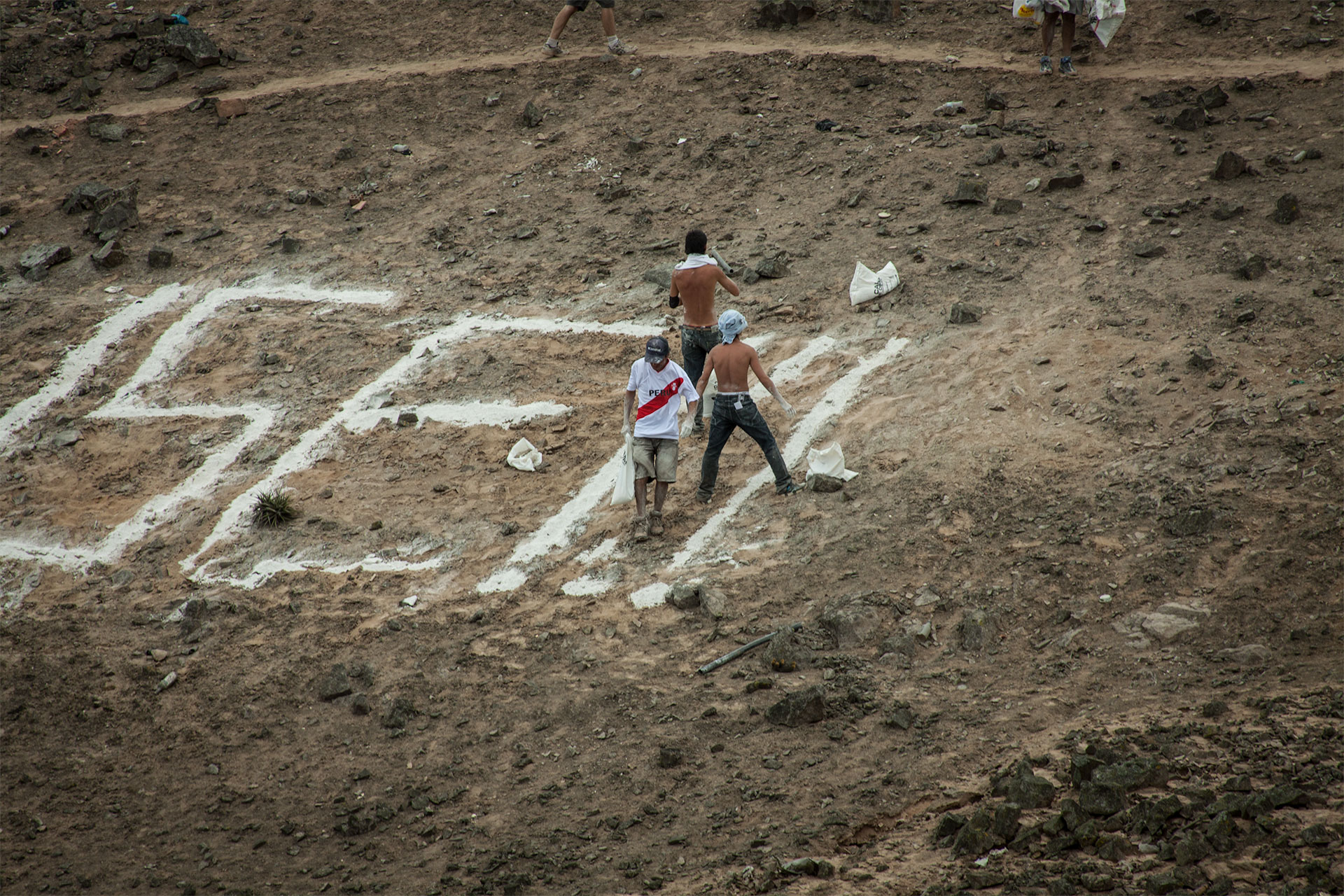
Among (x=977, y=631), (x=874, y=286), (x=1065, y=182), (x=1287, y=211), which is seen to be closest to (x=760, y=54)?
(x=1065, y=182)

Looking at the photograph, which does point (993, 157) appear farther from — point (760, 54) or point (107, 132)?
point (107, 132)

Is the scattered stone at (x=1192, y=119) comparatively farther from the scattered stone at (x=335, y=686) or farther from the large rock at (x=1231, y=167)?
the scattered stone at (x=335, y=686)

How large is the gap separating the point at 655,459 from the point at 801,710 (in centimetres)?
294

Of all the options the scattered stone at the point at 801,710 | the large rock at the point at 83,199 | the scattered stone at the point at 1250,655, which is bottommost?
the scattered stone at the point at 801,710

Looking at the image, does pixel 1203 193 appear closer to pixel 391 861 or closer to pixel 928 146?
pixel 928 146

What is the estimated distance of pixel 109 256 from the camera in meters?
13.7

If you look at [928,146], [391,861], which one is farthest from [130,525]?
[928,146]

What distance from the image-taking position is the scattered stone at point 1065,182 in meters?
11.6

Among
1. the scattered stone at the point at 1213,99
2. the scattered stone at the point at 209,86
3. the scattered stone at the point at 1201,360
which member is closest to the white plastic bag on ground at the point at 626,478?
the scattered stone at the point at 1201,360

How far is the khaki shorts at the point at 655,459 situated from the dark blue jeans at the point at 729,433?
380 mm

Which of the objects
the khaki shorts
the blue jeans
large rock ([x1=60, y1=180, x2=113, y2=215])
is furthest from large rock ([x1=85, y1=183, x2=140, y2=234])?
the khaki shorts

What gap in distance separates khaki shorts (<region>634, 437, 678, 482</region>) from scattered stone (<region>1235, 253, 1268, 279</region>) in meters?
5.82

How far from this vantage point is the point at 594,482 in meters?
9.41

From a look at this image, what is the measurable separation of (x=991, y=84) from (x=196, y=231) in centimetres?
1169
